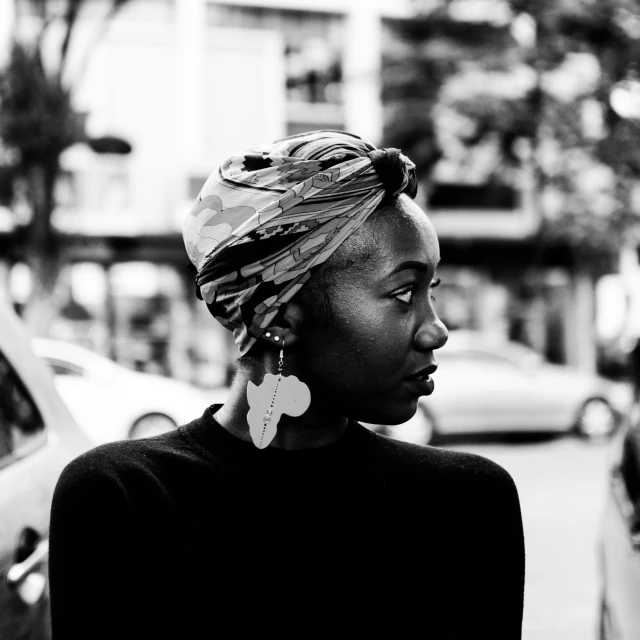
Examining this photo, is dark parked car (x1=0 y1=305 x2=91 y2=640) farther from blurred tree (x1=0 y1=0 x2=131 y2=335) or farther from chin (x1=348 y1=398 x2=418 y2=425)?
blurred tree (x1=0 y1=0 x2=131 y2=335)

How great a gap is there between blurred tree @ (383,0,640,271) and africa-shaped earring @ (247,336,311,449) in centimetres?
1588

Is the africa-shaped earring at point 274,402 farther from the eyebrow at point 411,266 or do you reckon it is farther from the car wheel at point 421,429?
the car wheel at point 421,429

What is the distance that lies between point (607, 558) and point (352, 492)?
6.51ft

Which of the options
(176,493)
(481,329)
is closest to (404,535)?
(176,493)

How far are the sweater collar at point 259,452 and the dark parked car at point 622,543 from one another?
1.38 metres

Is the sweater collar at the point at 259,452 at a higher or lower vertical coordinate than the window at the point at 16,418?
higher

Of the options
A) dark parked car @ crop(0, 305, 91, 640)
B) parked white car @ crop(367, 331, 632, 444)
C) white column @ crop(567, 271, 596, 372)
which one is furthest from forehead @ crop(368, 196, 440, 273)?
white column @ crop(567, 271, 596, 372)

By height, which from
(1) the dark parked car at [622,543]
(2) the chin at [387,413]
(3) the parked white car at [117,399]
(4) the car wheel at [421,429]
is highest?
(2) the chin at [387,413]

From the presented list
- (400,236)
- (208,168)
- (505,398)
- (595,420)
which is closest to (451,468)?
(400,236)

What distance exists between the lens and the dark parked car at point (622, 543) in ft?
8.73

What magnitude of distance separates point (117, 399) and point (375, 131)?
11559 millimetres

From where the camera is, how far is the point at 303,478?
4.91 ft

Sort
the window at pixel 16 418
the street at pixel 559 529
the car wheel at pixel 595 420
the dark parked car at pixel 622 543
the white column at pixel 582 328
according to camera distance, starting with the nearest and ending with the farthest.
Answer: the window at pixel 16 418 < the dark parked car at pixel 622 543 < the street at pixel 559 529 < the car wheel at pixel 595 420 < the white column at pixel 582 328

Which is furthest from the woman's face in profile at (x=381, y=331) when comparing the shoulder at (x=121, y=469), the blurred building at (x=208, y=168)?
the blurred building at (x=208, y=168)
